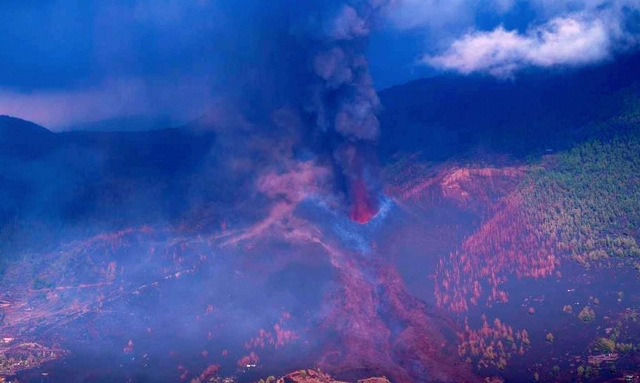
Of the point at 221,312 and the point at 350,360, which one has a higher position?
the point at 221,312

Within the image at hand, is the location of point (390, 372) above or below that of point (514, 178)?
below

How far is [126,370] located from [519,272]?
2315cm

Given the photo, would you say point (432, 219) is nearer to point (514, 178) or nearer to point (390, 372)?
point (514, 178)

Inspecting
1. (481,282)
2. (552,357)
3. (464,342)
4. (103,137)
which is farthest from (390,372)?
(103,137)

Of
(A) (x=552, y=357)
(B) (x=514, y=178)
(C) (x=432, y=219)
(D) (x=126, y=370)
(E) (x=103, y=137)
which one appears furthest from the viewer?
(E) (x=103, y=137)

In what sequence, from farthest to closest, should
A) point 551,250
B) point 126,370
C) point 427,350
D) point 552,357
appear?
point 551,250 → point 126,370 → point 427,350 → point 552,357

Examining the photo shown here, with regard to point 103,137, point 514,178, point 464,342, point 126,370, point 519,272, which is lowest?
point 464,342

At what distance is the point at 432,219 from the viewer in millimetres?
39594

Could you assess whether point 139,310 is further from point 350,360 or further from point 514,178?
point 514,178

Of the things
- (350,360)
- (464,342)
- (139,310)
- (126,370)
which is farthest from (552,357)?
(139,310)

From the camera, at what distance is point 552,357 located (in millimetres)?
24469

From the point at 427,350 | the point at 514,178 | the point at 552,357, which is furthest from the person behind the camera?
the point at 514,178

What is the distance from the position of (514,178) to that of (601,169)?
6311 mm

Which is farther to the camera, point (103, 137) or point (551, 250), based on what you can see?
point (103, 137)
